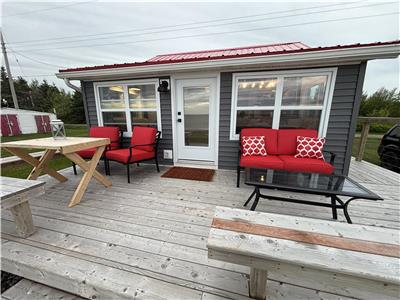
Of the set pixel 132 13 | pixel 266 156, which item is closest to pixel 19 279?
pixel 266 156

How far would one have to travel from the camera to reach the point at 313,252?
86 centimetres

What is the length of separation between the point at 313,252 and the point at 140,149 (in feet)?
9.90

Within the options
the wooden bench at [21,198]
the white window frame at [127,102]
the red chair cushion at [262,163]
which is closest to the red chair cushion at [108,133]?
the white window frame at [127,102]

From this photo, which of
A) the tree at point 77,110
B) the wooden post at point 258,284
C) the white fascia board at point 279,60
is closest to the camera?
the wooden post at point 258,284

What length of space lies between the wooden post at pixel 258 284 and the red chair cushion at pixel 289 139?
2.24 m

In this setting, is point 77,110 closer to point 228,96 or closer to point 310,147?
point 228,96

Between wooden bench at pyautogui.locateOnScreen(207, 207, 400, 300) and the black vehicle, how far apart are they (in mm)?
4382

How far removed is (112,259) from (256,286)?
1.11 meters

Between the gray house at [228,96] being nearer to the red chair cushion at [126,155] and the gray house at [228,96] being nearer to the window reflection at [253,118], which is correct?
the window reflection at [253,118]

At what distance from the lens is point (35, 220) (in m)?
1.82

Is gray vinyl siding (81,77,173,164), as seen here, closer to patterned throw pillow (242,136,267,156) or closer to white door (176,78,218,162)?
white door (176,78,218,162)

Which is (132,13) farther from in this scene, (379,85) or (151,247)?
(379,85)

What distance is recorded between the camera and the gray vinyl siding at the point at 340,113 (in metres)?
2.62

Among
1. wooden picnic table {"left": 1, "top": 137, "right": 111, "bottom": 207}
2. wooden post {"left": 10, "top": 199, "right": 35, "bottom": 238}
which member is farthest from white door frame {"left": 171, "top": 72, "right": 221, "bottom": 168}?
wooden post {"left": 10, "top": 199, "right": 35, "bottom": 238}
